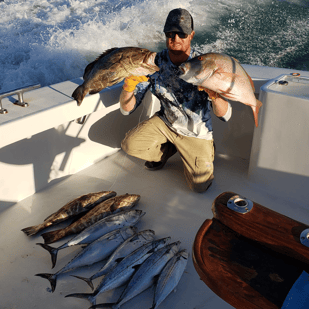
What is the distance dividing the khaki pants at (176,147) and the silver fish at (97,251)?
30.6 inches

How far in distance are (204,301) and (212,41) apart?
8.80 m

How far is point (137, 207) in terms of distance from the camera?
238 cm

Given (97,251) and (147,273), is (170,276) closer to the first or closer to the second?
(147,273)

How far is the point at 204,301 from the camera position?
1.68m

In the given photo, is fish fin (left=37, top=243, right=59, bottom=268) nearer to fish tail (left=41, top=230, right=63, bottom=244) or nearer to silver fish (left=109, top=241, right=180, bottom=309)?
fish tail (left=41, top=230, right=63, bottom=244)

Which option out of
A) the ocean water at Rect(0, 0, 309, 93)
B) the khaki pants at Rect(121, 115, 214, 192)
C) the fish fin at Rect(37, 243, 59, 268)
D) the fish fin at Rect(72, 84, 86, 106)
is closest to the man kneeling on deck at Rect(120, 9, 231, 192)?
the khaki pants at Rect(121, 115, 214, 192)

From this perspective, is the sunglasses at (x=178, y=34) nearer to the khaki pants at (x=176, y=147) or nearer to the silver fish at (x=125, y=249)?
the khaki pants at (x=176, y=147)

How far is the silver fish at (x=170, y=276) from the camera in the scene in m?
1.61

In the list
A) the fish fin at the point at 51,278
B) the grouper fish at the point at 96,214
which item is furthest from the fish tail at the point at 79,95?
the fish fin at the point at 51,278

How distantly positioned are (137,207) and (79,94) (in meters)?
0.89

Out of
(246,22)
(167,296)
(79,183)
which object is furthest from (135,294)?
(246,22)

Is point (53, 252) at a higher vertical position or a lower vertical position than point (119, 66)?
lower

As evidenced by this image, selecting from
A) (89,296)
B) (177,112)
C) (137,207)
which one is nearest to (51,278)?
(89,296)

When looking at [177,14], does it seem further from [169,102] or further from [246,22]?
[246,22]
